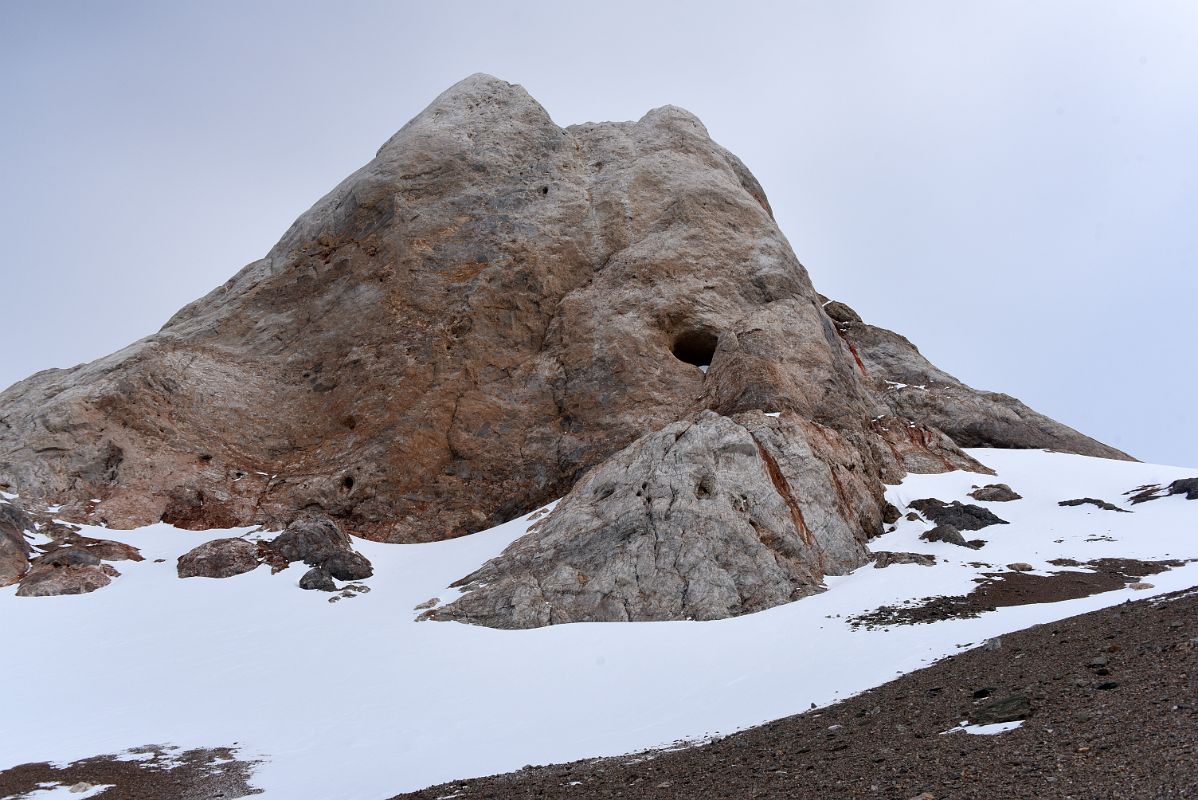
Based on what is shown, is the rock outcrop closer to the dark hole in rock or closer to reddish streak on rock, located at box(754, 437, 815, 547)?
reddish streak on rock, located at box(754, 437, 815, 547)

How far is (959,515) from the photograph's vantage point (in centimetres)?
2305

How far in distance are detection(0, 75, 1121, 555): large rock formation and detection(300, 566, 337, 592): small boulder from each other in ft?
14.3

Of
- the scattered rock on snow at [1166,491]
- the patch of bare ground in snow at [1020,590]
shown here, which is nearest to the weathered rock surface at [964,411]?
the scattered rock on snow at [1166,491]

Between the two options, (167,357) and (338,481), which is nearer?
(338,481)

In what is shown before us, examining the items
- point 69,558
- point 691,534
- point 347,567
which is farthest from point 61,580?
point 691,534

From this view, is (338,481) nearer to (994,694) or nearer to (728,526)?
(728,526)

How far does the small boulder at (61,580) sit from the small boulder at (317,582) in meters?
4.87

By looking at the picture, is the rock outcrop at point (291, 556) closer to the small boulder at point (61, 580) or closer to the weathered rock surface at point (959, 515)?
the small boulder at point (61, 580)

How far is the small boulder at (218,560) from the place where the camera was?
71.1ft

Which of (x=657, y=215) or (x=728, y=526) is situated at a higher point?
(x=657, y=215)

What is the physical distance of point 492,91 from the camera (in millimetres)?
38531

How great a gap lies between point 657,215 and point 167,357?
63.1 feet

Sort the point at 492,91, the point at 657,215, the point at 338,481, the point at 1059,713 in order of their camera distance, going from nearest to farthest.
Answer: the point at 1059,713 < the point at 338,481 < the point at 657,215 < the point at 492,91

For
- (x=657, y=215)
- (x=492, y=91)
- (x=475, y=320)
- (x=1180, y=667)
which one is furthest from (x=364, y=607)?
(x=492, y=91)
